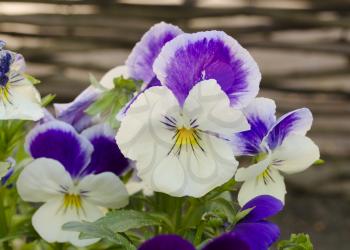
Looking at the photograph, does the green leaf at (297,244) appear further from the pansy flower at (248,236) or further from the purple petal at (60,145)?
the purple petal at (60,145)

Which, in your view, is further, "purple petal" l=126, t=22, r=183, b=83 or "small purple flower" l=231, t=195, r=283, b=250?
"purple petal" l=126, t=22, r=183, b=83

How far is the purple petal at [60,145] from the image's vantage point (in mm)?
611

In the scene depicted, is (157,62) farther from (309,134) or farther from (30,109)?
(309,134)

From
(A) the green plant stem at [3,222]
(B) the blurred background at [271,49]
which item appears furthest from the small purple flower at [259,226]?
(B) the blurred background at [271,49]

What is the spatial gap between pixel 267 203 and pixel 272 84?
1999 millimetres

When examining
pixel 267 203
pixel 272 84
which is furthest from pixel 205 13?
pixel 267 203

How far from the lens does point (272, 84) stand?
97.6 inches

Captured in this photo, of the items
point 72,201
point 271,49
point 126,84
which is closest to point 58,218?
point 72,201

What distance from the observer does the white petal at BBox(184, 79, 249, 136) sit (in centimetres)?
52

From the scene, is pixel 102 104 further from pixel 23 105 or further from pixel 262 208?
pixel 262 208

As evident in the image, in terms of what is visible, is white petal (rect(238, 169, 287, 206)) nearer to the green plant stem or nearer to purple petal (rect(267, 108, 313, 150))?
purple petal (rect(267, 108, 313, 150))

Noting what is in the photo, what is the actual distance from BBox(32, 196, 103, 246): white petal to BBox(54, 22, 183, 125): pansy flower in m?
0.08

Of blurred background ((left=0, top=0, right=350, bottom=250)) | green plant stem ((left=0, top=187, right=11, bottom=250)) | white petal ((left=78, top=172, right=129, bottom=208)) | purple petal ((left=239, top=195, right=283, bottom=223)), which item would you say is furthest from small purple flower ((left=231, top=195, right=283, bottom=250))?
blurred background ((left=0, top=0, right=350, bottom=250))

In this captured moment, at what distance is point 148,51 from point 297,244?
8.2 inches
